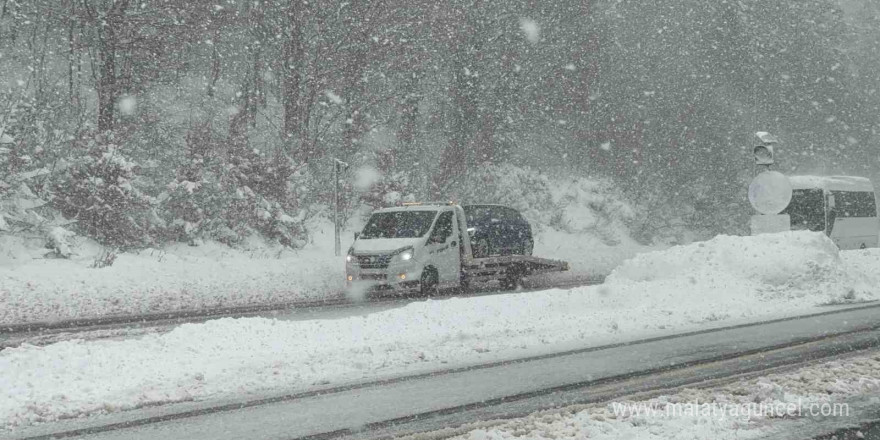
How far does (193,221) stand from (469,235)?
8.81 m

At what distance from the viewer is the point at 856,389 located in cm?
750

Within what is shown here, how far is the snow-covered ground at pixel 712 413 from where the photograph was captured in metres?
5.91

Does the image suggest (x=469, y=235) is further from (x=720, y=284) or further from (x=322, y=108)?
(x=322, y=108)

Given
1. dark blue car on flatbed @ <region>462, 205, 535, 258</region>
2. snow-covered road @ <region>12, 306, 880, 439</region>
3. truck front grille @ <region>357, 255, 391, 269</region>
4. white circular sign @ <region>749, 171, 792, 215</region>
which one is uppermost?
white circular sign @ <region>749, 171, 792, 215</region>

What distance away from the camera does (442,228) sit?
1794 cm

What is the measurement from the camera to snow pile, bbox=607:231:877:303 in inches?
633

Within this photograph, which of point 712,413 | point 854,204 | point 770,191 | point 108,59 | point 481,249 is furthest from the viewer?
point 854,204

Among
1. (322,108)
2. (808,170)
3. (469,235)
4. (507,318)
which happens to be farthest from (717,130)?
(507,318)

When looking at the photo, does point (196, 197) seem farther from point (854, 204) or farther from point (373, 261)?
point (854, 204)

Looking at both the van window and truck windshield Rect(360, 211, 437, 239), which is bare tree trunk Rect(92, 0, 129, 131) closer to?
truck windshield Rect(360, 211, 437, 239)

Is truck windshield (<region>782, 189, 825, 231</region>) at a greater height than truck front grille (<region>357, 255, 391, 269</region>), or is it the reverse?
truck windshield (<region>782, 189, 825, 231</region>)

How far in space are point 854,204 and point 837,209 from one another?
85.3 inches

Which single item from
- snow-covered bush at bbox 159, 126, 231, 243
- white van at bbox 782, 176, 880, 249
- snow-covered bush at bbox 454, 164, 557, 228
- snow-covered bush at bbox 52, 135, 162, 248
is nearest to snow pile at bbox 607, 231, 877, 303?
snow-covered bush at bbox 159, 126, 231, 243

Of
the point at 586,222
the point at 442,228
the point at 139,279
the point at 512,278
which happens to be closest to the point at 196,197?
the point at 139,279
